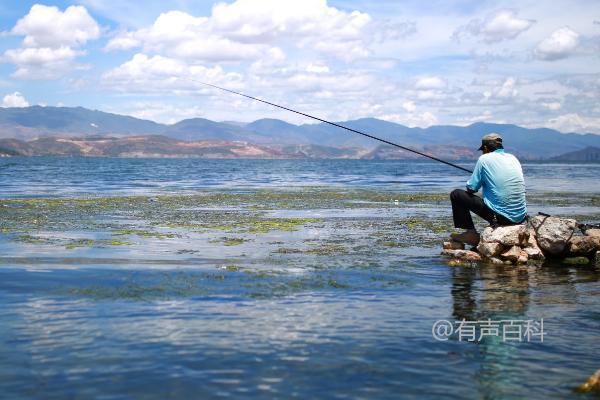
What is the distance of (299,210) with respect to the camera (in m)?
29.0

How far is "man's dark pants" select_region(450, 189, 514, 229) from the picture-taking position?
15.1 m

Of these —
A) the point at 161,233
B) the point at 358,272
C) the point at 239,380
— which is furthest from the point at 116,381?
the point at 161,233

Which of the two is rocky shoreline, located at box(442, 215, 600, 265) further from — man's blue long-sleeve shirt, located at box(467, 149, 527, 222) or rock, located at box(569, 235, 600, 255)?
man's blue long-sleeve shirt, located at box(467, 149, 527, 222)

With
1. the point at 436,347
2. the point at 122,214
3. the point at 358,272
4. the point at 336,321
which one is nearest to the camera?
the point at 436,347

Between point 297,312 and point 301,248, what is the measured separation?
712cm

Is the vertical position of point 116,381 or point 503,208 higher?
point 503,208

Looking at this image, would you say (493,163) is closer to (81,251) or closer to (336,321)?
(336,321)

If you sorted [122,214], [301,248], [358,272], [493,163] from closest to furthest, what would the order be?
[358,272]
[493,163]
[301,248]
[122,214]

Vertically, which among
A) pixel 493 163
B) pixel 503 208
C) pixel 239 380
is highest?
pixel 493 163

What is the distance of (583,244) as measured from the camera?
14.8 m

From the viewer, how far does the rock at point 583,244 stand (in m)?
14.8

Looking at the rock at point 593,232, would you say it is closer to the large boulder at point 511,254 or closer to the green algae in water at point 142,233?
the large boulder at point 511,254

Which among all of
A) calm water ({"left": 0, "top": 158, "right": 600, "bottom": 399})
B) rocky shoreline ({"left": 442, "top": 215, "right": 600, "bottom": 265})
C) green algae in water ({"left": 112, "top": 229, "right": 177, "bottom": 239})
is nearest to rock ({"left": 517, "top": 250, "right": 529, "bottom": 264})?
rocky shoreline ({"left": 442, "top": 215, "right": 600, "bottom": 265})

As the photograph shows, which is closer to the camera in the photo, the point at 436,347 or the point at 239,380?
the point at 239,380
